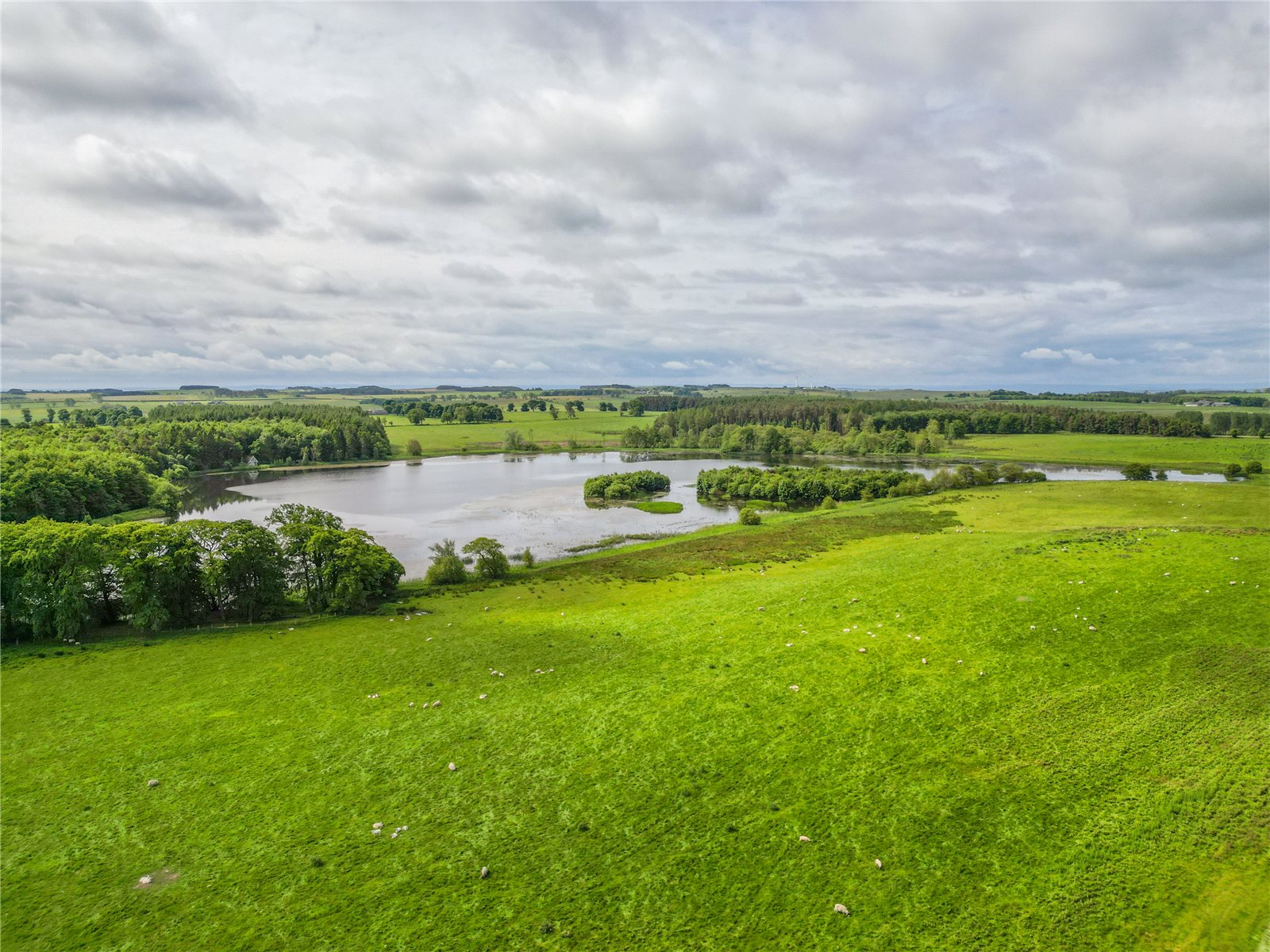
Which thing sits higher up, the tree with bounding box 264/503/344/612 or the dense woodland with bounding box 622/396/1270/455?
the dense woodland with bounding box 622/396/1270/455

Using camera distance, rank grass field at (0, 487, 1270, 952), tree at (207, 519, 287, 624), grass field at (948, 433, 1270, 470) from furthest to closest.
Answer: grass field at (948, 433, 1270, 470) → tree at (207, 519, 287, 624) → grass field at (0, 487, 1270, 952)

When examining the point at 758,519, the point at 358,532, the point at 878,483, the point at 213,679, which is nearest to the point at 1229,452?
the point at 878,483

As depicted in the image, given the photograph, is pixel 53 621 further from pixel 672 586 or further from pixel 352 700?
pixel 672 586

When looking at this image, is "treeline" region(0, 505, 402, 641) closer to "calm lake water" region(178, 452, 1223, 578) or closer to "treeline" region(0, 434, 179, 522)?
"calm lake water" region(178, 452, 1223, 578)

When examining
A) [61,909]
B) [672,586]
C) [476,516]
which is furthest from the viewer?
[476,516]

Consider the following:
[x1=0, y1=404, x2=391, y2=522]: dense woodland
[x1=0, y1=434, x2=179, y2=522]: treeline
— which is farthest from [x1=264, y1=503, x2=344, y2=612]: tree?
[x1=0, y1=404, x2=391, y2=522]: dense woodland

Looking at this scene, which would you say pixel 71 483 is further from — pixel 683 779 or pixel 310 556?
pixel 683 779

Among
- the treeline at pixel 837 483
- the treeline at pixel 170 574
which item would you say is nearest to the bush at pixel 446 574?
the treeline at pixel 170 574
